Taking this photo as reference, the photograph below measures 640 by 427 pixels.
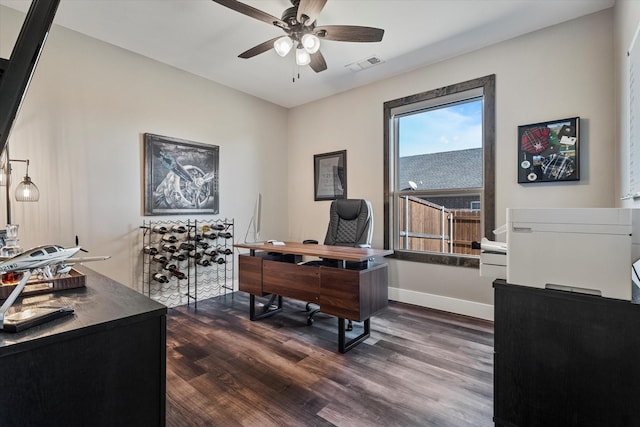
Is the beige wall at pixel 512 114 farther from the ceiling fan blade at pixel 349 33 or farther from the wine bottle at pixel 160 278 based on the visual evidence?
the wine bottle at pixel 160 278

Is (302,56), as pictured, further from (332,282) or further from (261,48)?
(332,282)

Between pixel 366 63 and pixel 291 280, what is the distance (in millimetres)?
2555

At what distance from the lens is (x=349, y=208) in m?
3.43

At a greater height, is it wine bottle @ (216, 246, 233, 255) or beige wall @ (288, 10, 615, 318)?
beige wall @ (288, 10, 615, 318)

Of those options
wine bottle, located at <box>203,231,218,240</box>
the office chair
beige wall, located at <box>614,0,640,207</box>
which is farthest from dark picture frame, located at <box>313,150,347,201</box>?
beige wall, located at <box>614,0,640,207</box>

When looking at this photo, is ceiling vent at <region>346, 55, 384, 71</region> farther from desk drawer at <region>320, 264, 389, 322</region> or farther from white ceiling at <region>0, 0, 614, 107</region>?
desk drawer at <region>320, 264, 389, 322</region>

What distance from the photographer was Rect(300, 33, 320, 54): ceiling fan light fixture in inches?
91.6

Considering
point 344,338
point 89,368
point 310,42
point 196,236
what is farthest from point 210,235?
point 89,368

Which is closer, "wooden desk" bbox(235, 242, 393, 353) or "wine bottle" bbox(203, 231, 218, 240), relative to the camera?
"wooden desk" bbox(235, 242, 393, 353)

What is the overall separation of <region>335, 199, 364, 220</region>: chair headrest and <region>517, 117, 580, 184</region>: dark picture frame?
1574 millimetres

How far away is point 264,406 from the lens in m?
1.75

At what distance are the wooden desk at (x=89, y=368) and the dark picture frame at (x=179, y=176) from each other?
255cm

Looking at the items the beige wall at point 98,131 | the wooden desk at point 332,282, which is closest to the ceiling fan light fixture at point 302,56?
the wooden desk at point 332,282

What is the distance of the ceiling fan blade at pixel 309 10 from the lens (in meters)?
2.04
